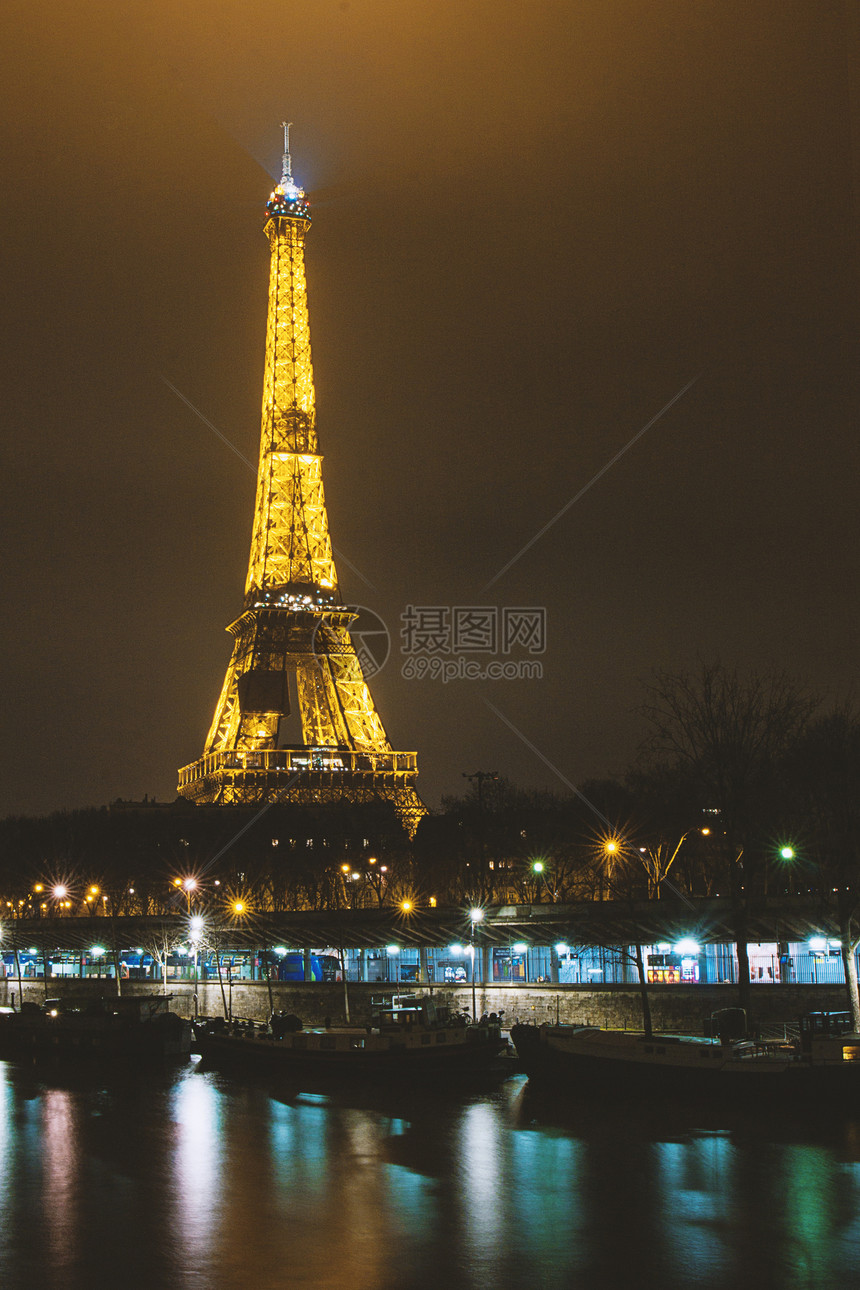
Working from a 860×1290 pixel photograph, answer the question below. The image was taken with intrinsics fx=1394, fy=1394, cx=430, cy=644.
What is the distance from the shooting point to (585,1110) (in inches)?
1594

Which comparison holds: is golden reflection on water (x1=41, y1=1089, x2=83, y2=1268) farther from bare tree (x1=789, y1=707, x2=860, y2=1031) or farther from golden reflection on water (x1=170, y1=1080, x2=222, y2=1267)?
bare tree (x1=789, y1=707, x2=860, y2=1031)

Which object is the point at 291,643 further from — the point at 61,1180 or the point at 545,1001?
the point at 61,1180

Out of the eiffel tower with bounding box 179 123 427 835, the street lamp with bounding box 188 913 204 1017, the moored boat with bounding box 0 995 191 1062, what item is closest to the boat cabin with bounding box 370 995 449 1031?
the moored boat with bounding box 0 995 191 1062

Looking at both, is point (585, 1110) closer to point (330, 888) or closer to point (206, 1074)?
point (206, 1074)

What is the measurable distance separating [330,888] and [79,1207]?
59.3 metres

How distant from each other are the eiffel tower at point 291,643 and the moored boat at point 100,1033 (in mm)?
38506

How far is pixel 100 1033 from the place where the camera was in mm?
60312

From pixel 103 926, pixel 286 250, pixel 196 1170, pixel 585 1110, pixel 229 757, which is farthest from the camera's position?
pixel 286 250

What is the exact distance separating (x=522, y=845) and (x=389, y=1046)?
3623 centimetres

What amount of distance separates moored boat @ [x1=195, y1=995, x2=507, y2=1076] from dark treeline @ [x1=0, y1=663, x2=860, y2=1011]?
9702 mm

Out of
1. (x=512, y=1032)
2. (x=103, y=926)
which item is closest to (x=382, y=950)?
(x=103, y=926)

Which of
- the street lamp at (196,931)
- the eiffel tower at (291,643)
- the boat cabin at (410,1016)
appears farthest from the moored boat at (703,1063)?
the eiffel tower at (291,643)

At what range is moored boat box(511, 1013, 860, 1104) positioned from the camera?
39.0 meters

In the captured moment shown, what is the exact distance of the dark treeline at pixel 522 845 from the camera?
175 ft
